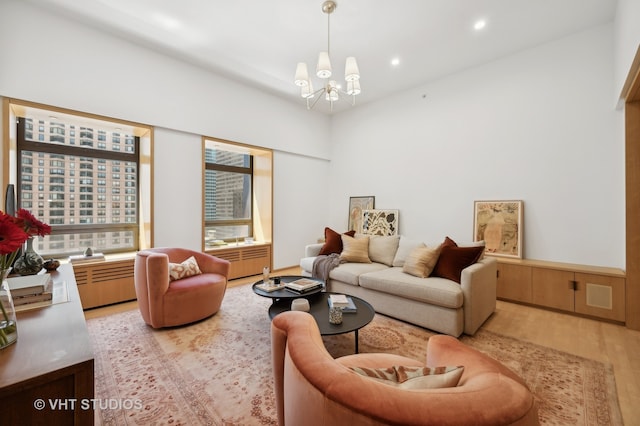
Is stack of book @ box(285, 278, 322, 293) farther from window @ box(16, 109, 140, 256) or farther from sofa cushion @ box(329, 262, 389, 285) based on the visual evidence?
A: window @ box(16, 109, 140, 256)

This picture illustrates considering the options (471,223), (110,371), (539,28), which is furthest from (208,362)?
(539,28)

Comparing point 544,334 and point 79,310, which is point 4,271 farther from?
point 544,334

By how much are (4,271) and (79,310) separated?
1.55 feet

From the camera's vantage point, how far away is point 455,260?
294 centimetres

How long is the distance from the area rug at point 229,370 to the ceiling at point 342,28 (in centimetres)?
345

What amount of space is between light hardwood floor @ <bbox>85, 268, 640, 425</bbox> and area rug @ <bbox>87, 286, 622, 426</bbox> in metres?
0.09

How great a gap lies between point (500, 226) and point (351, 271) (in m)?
2.23

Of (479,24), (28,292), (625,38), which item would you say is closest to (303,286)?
(28,292)

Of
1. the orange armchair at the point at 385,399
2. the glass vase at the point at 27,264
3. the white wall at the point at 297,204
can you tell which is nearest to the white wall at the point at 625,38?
the orange armchair at the point at 385,399

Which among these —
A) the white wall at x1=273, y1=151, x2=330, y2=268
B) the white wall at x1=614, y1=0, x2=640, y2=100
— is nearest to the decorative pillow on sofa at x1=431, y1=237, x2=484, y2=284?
the white wall at x1=614, y1=0, x2=640, y2=100

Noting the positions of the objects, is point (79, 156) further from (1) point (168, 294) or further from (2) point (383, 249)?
(2) point (383, 249)

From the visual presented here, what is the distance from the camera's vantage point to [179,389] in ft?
6.10

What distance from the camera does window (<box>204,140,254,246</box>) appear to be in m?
4.78

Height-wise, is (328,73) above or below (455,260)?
above
